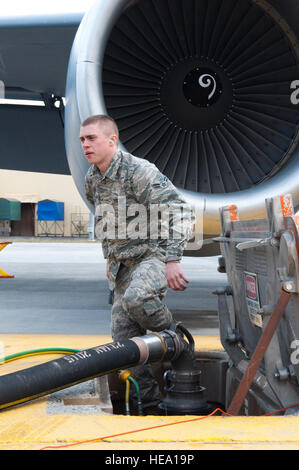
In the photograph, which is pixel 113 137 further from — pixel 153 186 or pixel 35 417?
pixel 35 417

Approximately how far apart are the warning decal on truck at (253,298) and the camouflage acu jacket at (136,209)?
37 centimetres

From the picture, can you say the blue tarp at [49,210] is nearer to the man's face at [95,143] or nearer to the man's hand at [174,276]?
the man's face at [95,143]

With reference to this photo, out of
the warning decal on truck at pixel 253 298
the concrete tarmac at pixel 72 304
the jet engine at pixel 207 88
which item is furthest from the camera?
the concrete tarmac at pixel 72 304

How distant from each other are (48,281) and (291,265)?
6417mm

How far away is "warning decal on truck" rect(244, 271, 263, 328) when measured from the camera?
210 cm

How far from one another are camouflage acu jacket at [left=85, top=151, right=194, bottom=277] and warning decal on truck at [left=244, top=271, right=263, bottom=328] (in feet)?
1.20

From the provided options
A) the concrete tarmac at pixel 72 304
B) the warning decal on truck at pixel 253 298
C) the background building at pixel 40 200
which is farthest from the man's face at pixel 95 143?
the background building at pixel 40 200

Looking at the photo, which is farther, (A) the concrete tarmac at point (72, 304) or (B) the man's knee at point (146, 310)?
(A) the concrete tarmac at point (72, 304)

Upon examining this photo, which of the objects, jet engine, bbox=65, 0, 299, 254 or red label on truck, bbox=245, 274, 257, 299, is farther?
jet engine, bbox=65, 0, 299, 254

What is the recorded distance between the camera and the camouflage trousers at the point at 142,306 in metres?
2.32

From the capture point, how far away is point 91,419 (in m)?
1.62

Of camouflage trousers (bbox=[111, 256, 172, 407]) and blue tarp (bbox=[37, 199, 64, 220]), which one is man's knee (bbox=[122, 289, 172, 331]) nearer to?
camouflage trousers (bbox=[111, 256, 172, 407])

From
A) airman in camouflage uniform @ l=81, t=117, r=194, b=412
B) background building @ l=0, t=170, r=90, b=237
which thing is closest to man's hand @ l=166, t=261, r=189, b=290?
airman in camouflage uniform @ l=81, t=117, r=194, b=412

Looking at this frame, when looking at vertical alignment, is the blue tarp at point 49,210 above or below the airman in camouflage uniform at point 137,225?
above
